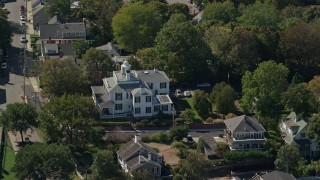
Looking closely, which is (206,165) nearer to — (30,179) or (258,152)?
(258,152)

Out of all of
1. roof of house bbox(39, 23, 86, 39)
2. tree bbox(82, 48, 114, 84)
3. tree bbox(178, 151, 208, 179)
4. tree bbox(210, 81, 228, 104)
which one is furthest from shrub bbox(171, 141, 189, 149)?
roof of house bbox(39, 23, 86, 39)

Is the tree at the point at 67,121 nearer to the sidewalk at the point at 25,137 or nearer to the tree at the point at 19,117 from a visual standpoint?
the tree at the point at 19,117

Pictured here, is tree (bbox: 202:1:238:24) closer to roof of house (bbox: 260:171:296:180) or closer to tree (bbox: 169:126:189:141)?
tree (bbox: 169:126:189:141)

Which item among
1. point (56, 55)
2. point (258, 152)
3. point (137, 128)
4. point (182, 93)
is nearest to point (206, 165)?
point (258, 152)

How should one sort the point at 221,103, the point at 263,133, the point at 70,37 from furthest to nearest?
the point at 70,37 < the point at 221,103 < the point at 263,133

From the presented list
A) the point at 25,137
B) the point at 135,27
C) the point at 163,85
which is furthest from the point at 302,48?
the point at 25,137

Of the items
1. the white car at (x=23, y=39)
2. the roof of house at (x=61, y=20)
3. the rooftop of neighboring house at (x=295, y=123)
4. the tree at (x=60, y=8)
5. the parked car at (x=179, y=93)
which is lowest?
the parked car at (x=179, y=93)

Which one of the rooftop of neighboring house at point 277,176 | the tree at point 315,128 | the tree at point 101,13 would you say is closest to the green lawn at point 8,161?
the rooftop of neighboring house at point 277,176
